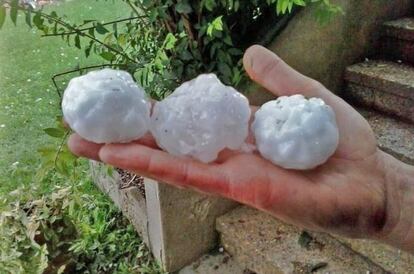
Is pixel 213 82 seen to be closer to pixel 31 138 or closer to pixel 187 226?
pixel 187 226

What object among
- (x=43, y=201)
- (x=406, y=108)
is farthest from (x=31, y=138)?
(x=406, y=108)

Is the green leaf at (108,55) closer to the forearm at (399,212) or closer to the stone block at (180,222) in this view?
the stone block at (180,222)

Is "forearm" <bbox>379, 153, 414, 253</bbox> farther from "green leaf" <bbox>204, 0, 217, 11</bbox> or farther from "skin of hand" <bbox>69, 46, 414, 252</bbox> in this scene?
"green leaf" <bbox>204, 0, 217, 11</bbox>

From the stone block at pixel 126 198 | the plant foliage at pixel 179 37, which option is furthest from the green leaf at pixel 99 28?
the stone block at pixel 126 198

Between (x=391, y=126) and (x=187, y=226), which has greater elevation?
(x=391, y=126)

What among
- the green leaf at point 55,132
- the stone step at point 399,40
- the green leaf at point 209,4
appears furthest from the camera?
the stone step at point 399,40

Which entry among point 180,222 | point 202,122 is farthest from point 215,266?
point 202,122
